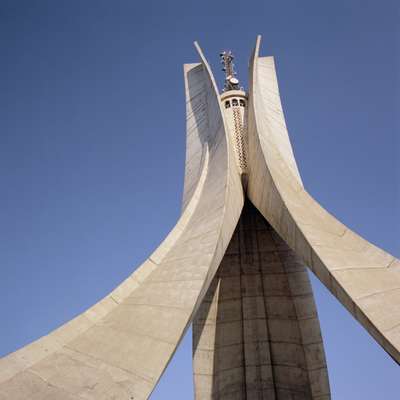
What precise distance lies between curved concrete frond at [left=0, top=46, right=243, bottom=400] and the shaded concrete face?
2.45m

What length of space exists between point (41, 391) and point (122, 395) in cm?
75

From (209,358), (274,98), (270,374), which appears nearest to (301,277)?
(270,374)

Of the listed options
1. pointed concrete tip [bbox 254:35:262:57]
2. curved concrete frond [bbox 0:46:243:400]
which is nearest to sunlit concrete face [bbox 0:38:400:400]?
curved concrete frond [bbox 0:46:243:400]

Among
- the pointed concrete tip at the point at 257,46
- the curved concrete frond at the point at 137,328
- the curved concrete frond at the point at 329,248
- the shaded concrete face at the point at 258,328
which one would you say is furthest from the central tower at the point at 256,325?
the curved concrete frond at the point at 137,328

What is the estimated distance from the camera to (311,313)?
344 inches

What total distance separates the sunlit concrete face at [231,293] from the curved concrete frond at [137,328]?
0.05 feet

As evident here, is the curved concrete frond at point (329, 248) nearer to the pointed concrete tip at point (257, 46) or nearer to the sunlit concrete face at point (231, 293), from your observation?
the sunlit concrete face at point (231, 293)

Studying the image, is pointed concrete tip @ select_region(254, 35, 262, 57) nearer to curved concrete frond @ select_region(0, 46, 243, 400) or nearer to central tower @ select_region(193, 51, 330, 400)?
central tower @ select_region(193, 51, 330, 400)

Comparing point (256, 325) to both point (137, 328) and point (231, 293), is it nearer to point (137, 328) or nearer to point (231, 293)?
point (231, 293)

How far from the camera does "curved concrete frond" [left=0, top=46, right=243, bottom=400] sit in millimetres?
3518

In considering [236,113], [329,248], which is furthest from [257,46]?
[329,248]

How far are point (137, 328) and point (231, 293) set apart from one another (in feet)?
16.8

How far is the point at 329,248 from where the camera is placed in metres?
4.85

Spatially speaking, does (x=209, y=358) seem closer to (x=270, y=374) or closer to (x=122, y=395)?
(x=270, y=374)
